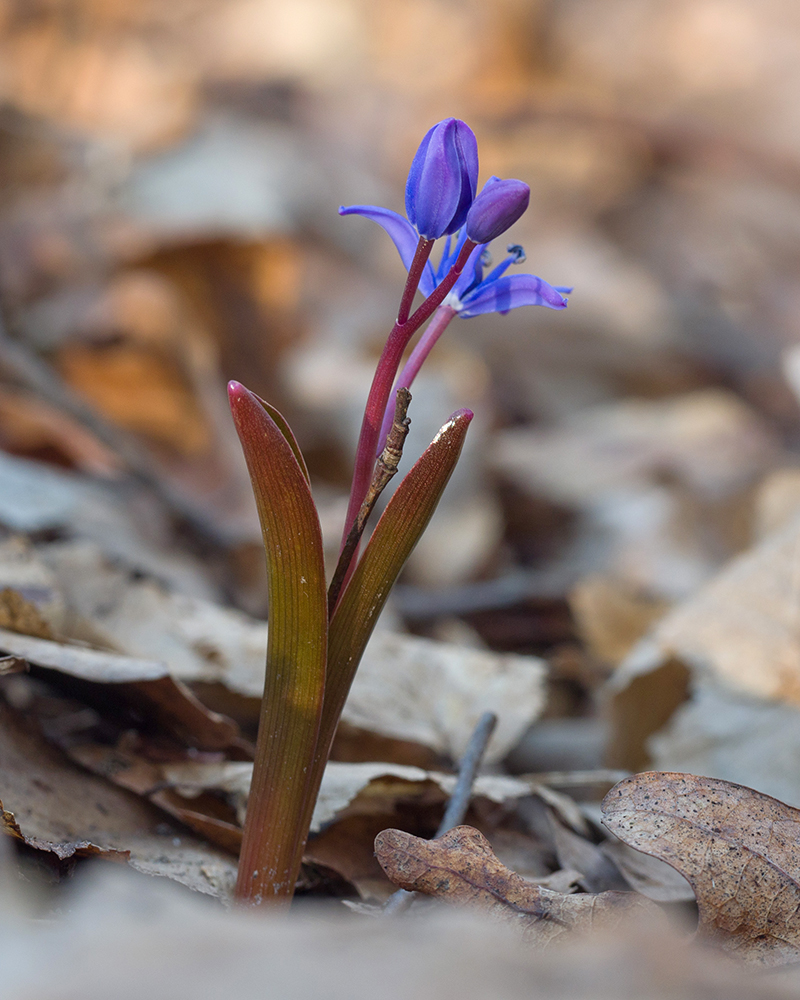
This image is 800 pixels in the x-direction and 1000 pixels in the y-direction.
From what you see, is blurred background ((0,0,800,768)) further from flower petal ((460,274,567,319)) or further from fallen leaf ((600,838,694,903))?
flower petal ((460,274,567,319))

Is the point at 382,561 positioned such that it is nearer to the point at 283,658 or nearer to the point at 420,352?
the point at 283,658

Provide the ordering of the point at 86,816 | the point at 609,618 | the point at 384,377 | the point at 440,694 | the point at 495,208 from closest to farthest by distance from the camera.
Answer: the point at 495,208 < the point at 384,377 < the point at 86,816 < the point at 440,694 < the point at 609,618

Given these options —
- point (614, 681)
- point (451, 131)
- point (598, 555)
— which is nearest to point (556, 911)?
point (451, 131)

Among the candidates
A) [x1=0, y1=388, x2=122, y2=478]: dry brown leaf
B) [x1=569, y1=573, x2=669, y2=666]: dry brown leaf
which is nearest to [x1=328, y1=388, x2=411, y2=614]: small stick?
[x1=569, y1=573, x2=669, y2=666]: dry brown leaf

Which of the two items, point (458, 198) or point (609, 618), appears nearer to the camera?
point (458, 198)

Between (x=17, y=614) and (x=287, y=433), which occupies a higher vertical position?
(x=287, y=433)

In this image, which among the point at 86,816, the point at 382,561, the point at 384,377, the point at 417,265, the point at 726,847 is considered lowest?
the point at 86,816

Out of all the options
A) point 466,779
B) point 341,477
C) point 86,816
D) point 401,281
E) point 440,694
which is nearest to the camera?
point 86,816

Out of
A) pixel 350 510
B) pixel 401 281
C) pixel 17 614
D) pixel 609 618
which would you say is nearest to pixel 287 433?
pixel 350 510
